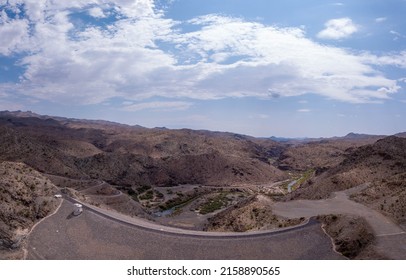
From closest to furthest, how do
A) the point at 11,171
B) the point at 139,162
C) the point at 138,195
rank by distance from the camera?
1. the point at 11,171
2. the point at 138,195
3. the point at 139,162

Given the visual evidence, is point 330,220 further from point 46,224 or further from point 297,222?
point 46,224

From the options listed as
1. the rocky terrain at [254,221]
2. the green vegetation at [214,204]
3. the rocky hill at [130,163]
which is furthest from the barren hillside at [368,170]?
the rocky hill at [130,163]

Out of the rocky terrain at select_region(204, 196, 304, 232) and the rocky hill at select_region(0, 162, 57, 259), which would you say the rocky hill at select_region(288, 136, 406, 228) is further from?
the rocky hill at select_region(0, 162, 57, 259)

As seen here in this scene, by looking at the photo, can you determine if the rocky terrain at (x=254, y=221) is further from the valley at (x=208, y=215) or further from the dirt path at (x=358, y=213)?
the dirt path at (x=358, y=213)

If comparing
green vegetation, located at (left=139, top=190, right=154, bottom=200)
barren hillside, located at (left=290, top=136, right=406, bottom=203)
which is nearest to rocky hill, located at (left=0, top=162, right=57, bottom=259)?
barren hillside, located at (left=290, top=136, right=406, bottom=203)

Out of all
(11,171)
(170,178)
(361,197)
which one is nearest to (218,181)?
(170,178)

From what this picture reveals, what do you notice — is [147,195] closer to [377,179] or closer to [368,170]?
[368,170]

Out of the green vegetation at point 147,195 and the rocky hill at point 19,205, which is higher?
the rocky hill at point 19,205
